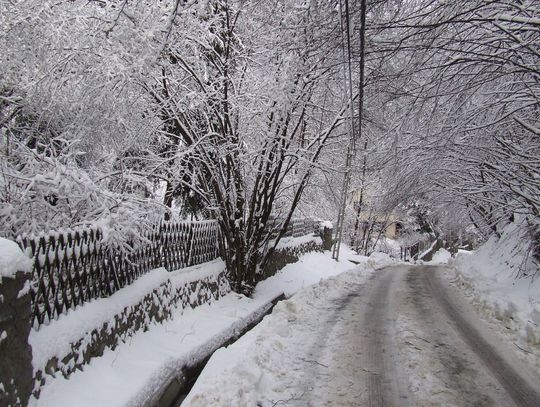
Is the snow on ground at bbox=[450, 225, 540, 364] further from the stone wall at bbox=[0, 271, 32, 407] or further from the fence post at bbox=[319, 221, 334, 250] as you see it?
the fence post at bbox=[319, 221, 334, 250]

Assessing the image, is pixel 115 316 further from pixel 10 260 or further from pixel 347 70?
pixel 347 70

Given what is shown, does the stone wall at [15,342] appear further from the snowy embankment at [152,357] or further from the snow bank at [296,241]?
the snow bank at [296,241]

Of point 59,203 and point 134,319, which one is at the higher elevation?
→ point 59,203

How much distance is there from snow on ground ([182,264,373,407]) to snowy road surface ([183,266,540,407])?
0.01 meters

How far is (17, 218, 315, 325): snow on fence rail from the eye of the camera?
4211 millimetres

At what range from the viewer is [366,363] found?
542cm

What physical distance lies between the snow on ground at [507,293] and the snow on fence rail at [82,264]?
5731 mm

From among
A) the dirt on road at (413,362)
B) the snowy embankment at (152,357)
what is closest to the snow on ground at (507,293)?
the dirt on road at (413,362)

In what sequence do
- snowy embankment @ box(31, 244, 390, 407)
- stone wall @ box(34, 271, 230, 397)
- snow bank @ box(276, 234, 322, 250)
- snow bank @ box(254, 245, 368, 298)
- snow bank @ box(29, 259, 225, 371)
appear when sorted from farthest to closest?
snow bank @ box(276, 234, 322, 250) < snow bank @ box(254, 245, 368, 298) < stone wall @ box(34, 271, 230, 397) < snowy embankment @ box(31, 244, 390, 407) < snow bank @ box(29, 259, 225, 371)

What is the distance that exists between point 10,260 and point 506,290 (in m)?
9.58

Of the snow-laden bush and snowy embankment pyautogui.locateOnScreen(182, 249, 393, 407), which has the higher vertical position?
the snow-laden bush

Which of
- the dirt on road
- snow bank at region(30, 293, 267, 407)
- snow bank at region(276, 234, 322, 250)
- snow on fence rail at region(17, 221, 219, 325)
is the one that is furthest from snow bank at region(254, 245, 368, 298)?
snow on fence rail at region(17, 221, 219, 325)

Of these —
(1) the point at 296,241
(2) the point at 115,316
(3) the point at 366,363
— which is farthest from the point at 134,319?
(1) the point at 296,241

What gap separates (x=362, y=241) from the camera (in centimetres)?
3288
